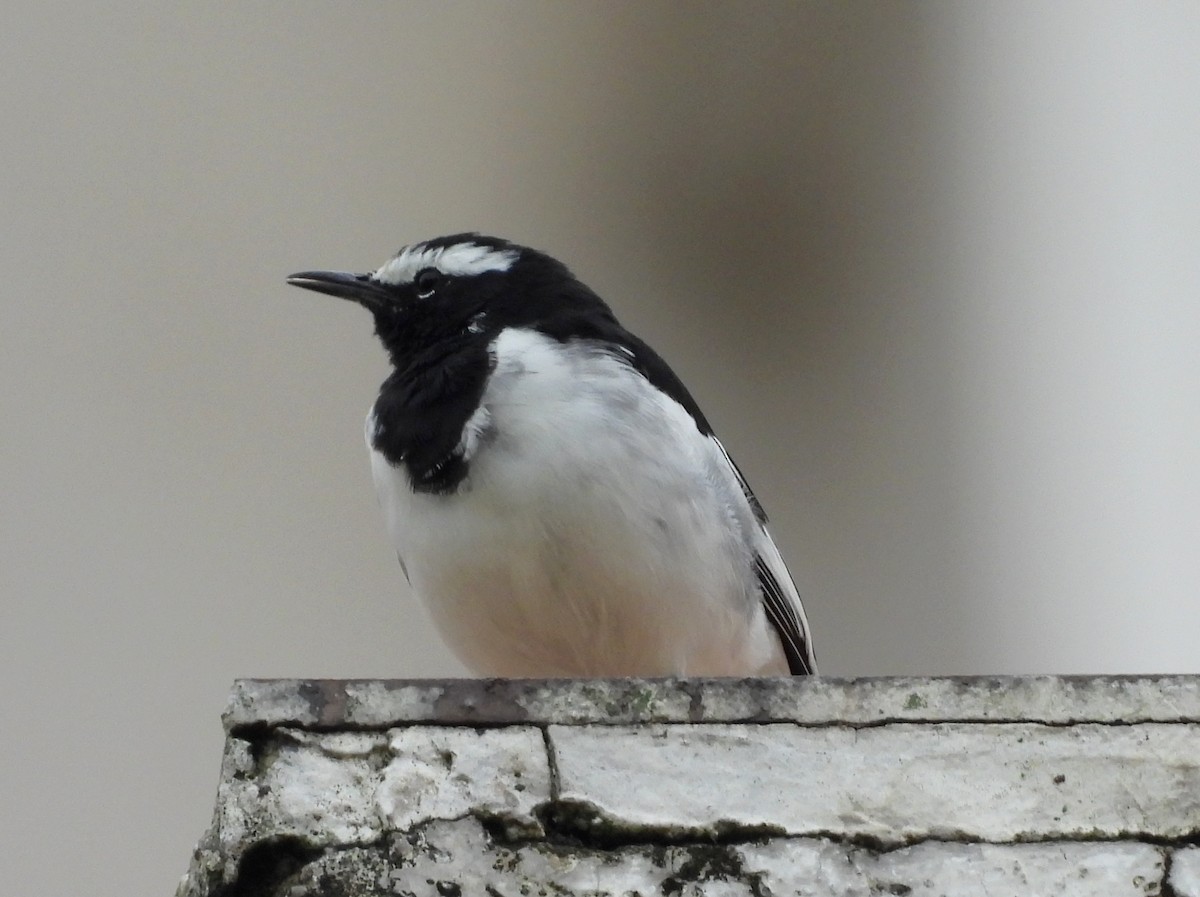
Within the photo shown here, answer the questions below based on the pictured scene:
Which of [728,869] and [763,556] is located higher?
[763,556]

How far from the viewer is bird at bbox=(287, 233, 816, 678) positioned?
2.93 m

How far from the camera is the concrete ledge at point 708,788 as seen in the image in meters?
2.02

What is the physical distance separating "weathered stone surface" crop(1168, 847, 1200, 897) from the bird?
1.13 m

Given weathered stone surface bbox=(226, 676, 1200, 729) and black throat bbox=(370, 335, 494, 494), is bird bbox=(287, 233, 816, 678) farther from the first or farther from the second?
weathered stone surface bbox=(226, 676, 1200, 729)

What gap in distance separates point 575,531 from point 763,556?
600 mm

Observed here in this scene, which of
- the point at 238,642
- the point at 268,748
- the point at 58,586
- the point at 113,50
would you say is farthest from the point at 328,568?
the point at 268,748

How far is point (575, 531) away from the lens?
9.57 ft

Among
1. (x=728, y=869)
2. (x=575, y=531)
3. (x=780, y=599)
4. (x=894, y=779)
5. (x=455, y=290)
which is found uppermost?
(x=455, y=290)

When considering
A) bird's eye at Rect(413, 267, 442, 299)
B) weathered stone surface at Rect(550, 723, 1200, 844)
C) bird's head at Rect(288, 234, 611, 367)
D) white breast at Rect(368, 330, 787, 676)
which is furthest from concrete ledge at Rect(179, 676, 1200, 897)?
bird's eye at Rect(413, 267, 442, 299)

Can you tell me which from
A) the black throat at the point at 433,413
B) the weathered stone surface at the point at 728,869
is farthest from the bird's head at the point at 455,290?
the weathered stone surface at the point at 728,869

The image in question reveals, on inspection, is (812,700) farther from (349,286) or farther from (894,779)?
(349,286)

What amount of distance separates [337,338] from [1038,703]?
3589mm

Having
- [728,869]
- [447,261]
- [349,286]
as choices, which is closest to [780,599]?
[447,261]

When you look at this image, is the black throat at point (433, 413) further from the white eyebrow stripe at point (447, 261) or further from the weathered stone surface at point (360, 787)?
the weathered stone surface at point (360, 787)
